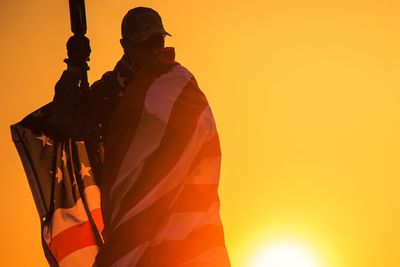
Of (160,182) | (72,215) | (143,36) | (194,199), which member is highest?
(143,36)

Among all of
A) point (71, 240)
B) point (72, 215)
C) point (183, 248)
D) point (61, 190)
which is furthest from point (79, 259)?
point (183, 248)

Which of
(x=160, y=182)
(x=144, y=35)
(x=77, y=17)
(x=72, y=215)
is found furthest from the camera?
(x=72, y=215)

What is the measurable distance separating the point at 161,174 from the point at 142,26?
0.79 metres

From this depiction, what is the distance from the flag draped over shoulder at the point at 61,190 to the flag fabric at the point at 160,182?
559 mm

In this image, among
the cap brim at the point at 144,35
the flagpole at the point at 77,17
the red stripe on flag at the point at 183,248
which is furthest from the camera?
the flagpole at the point at 77,17

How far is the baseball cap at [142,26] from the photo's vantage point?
3924mm

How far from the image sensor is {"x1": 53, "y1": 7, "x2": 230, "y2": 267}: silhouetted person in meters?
3.57

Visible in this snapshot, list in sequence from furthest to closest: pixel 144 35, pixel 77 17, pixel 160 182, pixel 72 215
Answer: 1. pixel 72 215
2. pixel 77 17
3. pixel 144 35
4. pixel 160 182

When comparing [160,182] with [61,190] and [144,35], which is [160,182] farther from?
[61,190]

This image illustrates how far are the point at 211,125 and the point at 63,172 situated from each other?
1072mm

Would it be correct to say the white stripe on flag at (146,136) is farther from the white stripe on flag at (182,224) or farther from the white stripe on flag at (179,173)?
the white stripe on flag at (182,224)

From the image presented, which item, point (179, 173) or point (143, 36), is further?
point (143, 36)

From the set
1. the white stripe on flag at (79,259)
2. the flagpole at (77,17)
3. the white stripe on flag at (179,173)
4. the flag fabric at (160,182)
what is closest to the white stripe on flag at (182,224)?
the flag fabric at (160,182)

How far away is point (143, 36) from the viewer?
12.9 ft
